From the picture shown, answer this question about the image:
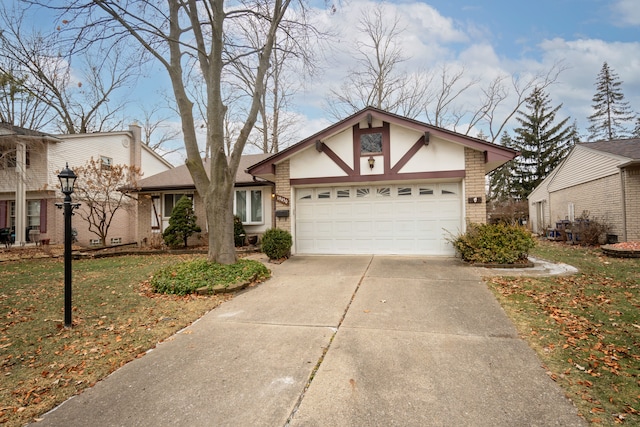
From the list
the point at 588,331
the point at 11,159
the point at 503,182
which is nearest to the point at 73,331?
the point at 588,331

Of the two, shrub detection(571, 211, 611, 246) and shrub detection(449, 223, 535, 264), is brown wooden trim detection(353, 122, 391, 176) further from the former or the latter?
shrub detection(571, 211, 611, 246)

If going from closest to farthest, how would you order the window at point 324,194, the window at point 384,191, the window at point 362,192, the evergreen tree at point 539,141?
the window at point 384,191 < the window at point 362,192 < the window at point 324,194 < the evergreen tree at point 539,141

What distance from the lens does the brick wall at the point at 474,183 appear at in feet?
27.8

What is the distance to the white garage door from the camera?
9.14 m

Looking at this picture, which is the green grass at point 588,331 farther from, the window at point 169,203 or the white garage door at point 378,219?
the window at point 169,203

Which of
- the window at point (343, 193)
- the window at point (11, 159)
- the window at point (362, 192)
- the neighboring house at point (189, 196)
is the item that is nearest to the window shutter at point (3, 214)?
the window at point (11, 159)

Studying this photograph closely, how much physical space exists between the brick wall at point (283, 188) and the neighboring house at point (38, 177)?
991 centimetres

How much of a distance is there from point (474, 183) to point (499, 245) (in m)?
2.02

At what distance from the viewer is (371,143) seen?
30.6 feet

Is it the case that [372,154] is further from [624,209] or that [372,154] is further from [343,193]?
[624,209]

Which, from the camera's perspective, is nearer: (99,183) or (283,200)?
(283,200)

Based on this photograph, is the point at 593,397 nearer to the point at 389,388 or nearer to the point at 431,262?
the point at 389,388

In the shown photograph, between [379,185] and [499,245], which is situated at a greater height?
[379,185]

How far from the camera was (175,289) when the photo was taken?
5695mm
